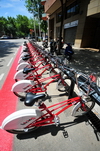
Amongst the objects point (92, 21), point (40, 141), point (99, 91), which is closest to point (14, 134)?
point (40, 141)

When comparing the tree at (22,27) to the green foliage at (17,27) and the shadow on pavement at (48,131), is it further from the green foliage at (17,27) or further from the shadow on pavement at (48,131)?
the shadow on pavement at (48,131)

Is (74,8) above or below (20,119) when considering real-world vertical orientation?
above

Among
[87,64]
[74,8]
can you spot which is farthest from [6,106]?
[74,8]

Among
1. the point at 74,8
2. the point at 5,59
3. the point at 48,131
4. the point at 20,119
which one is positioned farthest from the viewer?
the point at 74,8

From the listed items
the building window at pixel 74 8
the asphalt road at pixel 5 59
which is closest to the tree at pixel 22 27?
the building window at pixel 74 8

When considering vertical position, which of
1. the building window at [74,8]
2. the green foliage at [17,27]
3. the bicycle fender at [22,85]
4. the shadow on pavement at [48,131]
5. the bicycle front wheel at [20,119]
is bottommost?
the shadow on pavement at [48,131]

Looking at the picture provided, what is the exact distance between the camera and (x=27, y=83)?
249cm

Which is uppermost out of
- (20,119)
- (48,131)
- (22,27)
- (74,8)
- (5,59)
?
(22,27)

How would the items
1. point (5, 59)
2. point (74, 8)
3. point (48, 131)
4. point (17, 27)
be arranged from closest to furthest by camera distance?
point (48, 131) < point (5, 59) < point (74, 8) < point (17, 27)

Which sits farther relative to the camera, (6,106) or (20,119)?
(6,106)

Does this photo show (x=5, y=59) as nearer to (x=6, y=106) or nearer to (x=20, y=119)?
(x=6, y=106)

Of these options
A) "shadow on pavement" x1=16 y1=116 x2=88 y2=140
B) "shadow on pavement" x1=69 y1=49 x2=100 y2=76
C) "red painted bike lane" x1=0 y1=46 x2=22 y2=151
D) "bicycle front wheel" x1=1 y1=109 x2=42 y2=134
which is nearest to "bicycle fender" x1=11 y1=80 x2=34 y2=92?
"red painted bike lane" x1=0 y1=46 x2=22 y2=151

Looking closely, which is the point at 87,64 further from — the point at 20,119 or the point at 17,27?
the point at 17,27

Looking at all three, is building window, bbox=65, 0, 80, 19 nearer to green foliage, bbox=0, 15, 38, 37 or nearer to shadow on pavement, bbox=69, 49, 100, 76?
shadow on pavement, bbox=69, 49, 100, 76
